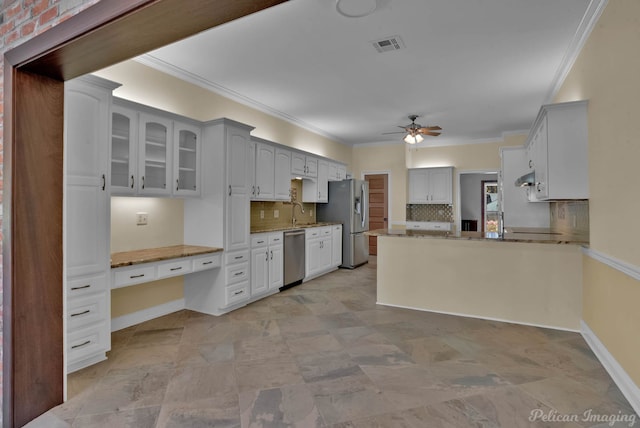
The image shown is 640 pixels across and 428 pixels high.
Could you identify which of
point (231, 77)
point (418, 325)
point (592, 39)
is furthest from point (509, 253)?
point (231, 77)

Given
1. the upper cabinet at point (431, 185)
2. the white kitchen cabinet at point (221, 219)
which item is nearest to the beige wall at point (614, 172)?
the white kitchen cabinet at point (221, 219)

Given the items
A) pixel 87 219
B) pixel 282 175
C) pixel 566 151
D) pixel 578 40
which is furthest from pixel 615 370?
pixel 282 175

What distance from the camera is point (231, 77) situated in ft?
13.4

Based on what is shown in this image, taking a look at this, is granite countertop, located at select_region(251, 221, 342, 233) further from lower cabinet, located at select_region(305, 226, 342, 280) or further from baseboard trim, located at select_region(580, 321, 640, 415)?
baseboard trim, located at select_region(580, 321, 640, 415)

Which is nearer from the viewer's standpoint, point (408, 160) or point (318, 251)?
point (318, 251)

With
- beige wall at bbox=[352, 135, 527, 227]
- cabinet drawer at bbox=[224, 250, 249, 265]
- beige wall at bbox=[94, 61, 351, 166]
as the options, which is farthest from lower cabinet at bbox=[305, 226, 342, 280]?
beige wall at bbox=[352, 135, 527, 227]

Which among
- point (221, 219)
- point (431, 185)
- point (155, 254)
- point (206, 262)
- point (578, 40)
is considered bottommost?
point (206, 262)

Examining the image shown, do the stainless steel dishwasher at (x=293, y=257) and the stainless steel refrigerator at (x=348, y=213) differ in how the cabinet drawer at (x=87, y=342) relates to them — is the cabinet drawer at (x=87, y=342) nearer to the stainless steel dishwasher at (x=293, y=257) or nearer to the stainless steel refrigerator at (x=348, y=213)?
the stainless steel dishwasher at (x=293, y=257)

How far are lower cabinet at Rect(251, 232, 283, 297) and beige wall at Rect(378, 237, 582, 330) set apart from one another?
141 centimetres

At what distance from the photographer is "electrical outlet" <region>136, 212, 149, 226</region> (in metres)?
3.50

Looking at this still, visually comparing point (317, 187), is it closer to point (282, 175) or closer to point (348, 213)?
point (348, 213)

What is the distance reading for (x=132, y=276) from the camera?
2.99 meters

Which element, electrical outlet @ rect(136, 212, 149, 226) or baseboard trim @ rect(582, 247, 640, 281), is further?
electrical outlet @ rect(136, 212, 149, 226)

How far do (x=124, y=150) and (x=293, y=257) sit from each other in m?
2.72
